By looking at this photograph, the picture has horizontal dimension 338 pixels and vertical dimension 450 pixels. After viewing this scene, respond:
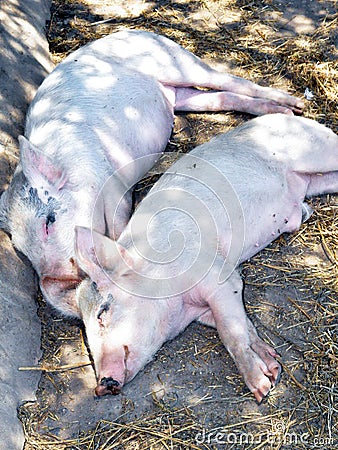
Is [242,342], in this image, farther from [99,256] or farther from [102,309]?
[99,256]

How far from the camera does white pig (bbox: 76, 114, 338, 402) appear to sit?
11.0ft

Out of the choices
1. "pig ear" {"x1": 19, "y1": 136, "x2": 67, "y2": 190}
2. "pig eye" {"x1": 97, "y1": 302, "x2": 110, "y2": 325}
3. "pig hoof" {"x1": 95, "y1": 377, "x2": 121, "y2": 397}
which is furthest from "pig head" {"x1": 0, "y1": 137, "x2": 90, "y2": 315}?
"pig hoof" {"x1": 95, "y1": 377, "x2": 121, "y2": 397}

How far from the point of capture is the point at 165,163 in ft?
15.5

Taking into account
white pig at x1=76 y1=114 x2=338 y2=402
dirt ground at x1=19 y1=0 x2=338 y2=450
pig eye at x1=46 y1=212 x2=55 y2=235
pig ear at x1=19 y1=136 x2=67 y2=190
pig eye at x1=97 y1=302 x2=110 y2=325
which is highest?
pig ear at x1=19 y1=136 x2=67 y2=190

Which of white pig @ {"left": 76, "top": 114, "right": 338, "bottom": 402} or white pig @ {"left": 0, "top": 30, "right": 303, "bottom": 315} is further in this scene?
white pig @ {"left": 0, "top": 30, "right": 303, "bottom": 315}

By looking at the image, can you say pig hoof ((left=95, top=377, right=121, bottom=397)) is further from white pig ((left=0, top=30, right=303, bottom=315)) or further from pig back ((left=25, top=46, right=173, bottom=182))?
pig back ((left=25, top=46, right=173, bottom=182))

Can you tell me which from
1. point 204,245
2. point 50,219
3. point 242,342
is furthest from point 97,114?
point 242,342

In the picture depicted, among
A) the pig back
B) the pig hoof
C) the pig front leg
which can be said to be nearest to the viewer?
the pig hoof

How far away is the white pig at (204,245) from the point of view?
3.37m

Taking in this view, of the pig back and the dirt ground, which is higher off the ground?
the pig back

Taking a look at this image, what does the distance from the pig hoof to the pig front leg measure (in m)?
0.61

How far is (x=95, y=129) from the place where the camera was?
14.2 feet

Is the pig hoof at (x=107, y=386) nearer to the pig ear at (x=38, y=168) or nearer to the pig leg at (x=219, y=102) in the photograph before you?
the pig ear at (x=38, y=168)

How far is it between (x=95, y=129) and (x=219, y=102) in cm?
113
